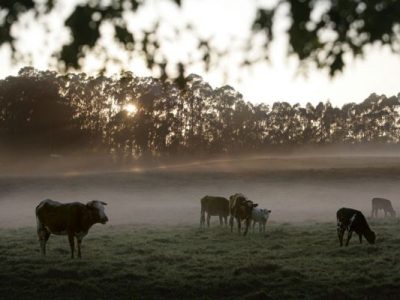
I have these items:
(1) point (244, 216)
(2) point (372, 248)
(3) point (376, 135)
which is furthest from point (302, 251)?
(3) point (376, 135)

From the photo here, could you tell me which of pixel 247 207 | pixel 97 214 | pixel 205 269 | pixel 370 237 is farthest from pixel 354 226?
pixel 97 214

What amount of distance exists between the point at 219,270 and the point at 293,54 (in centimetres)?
893

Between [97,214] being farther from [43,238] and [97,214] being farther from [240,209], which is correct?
[240,209]

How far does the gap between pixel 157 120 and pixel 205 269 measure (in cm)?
7787

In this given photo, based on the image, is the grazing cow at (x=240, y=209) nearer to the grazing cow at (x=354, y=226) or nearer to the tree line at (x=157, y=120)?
the grazing cow at (x=354, y=226)

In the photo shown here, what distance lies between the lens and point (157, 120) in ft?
299

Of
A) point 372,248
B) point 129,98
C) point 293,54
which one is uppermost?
point 129,98

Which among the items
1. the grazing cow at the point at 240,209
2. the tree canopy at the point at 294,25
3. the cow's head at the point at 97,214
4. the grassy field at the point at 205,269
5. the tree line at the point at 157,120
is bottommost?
the grassy field at the point at 205,269

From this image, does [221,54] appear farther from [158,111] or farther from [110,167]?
[158,111]

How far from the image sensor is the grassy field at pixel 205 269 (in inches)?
472

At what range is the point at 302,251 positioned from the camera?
Result: 17172mm

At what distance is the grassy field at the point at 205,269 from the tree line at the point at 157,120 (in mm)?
29787

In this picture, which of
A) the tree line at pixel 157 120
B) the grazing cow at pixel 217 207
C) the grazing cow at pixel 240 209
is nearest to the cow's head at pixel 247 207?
the grazing cow at pixel 240 209

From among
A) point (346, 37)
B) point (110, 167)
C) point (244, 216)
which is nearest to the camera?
point (346, 37)
